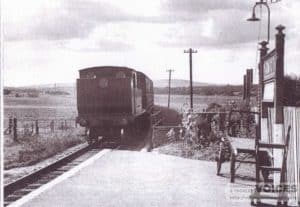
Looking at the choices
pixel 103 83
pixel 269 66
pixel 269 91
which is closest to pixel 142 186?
pixel 269 91

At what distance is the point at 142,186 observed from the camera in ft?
27.8

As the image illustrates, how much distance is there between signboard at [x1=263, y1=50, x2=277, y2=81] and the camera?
8133 mm

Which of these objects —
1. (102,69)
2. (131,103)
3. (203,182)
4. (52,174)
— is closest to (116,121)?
(131,103)

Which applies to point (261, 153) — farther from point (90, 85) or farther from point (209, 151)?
point (90, 85)

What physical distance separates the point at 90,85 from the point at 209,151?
7492mm

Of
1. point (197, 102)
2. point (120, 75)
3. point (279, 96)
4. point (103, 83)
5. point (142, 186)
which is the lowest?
point (142, 186)

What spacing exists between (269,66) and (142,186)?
10.3ft

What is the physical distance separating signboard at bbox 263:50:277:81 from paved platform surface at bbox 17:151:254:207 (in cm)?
209

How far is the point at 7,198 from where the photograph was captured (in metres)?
8.30

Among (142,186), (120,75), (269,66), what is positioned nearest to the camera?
(142,186)

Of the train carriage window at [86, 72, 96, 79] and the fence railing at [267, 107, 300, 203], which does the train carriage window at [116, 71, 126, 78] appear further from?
the fence railing at [267, 107, 300, 203]

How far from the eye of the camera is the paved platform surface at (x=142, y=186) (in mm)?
7277

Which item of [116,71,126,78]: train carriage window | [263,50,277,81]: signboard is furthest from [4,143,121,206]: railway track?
[116,71,126,78]: train carriage window

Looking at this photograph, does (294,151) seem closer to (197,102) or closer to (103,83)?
(103,83)
